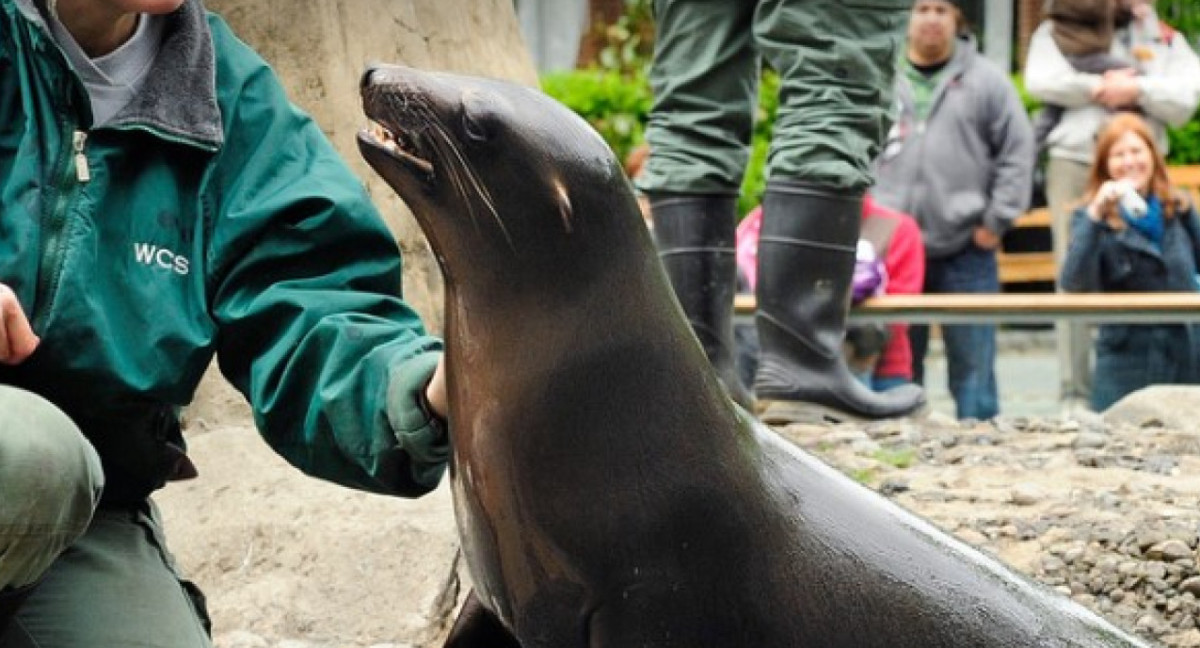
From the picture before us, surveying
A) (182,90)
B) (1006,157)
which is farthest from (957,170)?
(182,90)

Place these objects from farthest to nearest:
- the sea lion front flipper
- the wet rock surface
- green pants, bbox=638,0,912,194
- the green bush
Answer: the green bush, green pants, bbox=638,0,912,194, the wet rock surface, the sea lion front flipper

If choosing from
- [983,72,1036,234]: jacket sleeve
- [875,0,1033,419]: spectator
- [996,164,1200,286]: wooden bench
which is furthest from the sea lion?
[996,164,1200,286]: wooden bench

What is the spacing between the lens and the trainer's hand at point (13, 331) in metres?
2.71

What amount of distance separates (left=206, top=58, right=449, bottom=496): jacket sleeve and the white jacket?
6.53 metres

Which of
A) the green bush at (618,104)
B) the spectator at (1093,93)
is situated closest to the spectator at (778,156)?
the spectator at (1093,93)

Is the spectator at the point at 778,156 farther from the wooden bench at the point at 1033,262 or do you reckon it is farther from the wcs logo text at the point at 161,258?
the wooden bench at the point at 1033,262

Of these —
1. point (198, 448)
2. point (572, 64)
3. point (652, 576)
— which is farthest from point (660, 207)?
point (572, 64)

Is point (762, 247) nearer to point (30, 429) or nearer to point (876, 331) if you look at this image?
point (876, 331)

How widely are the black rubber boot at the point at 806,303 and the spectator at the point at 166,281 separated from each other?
2792mm

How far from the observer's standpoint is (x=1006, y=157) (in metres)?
8.75

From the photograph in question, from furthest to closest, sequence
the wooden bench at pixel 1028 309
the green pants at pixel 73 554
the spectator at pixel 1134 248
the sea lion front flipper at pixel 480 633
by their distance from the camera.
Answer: the spectator at pixel 1134 248, the wooden bench at pixel 1028 309, the sea lion front flipper at pixel 480 633, the green pants at pixel 73 554

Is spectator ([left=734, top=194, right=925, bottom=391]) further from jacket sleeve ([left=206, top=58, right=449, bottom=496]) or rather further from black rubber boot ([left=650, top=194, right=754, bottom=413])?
jacket sleeve ([left=206, top=58, right=449, bottom=496])

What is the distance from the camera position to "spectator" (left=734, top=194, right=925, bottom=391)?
25.4 feet

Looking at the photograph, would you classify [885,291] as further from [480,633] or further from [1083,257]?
[480,633]
